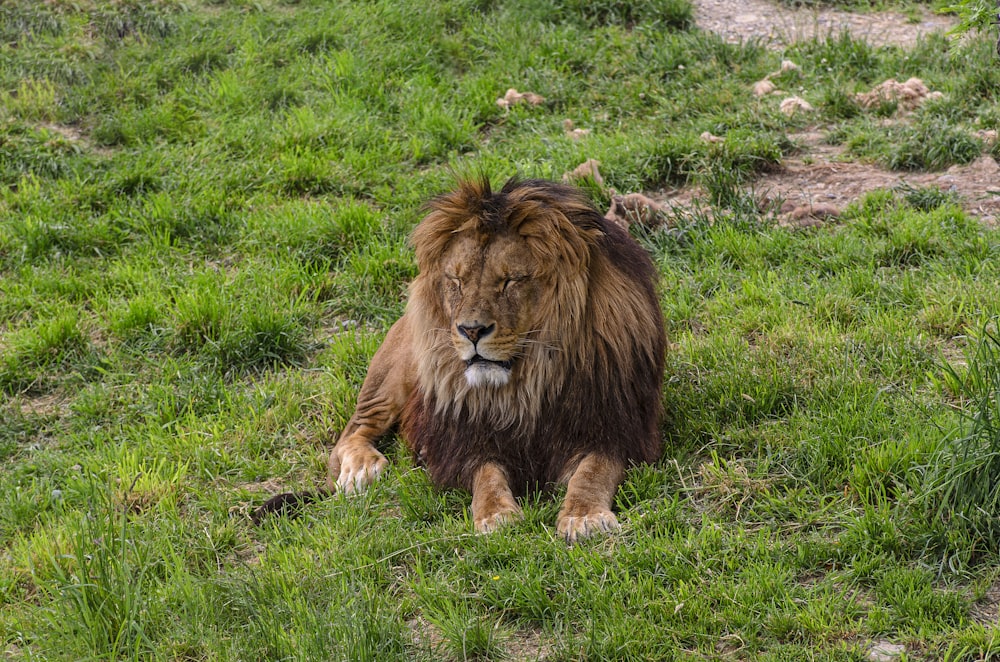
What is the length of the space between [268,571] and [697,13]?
6842 millimetres

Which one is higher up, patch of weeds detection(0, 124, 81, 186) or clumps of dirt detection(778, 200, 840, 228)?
clumps of dirt detection(778, 200, 840, 228)

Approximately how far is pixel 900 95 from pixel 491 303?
4.60 metres

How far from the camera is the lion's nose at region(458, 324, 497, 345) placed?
13.8ft

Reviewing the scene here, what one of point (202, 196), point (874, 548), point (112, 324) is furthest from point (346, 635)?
point (202, 196)

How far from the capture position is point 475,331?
4219mm

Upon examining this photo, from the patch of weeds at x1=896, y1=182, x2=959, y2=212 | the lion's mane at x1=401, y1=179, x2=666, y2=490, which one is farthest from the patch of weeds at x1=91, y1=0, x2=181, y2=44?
the patch of weeds at x1=896, y1=182, x2=959, y2=212

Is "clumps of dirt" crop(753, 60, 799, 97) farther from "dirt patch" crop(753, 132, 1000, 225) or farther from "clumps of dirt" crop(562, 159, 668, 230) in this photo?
"clumps of dirt" crop(562, 159, 668, 230)

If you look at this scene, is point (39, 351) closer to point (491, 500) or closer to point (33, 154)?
point (33, 154)

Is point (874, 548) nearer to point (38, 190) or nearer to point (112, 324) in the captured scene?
point (112, 324)

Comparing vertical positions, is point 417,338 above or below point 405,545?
above

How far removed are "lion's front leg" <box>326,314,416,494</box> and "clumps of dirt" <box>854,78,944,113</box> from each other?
13.4 feet

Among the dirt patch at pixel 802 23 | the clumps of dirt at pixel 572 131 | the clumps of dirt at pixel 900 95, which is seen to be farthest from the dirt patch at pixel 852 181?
the dirt patch at pixel 802 23

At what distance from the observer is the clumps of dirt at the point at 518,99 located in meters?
8.45

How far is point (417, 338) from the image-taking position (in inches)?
183
